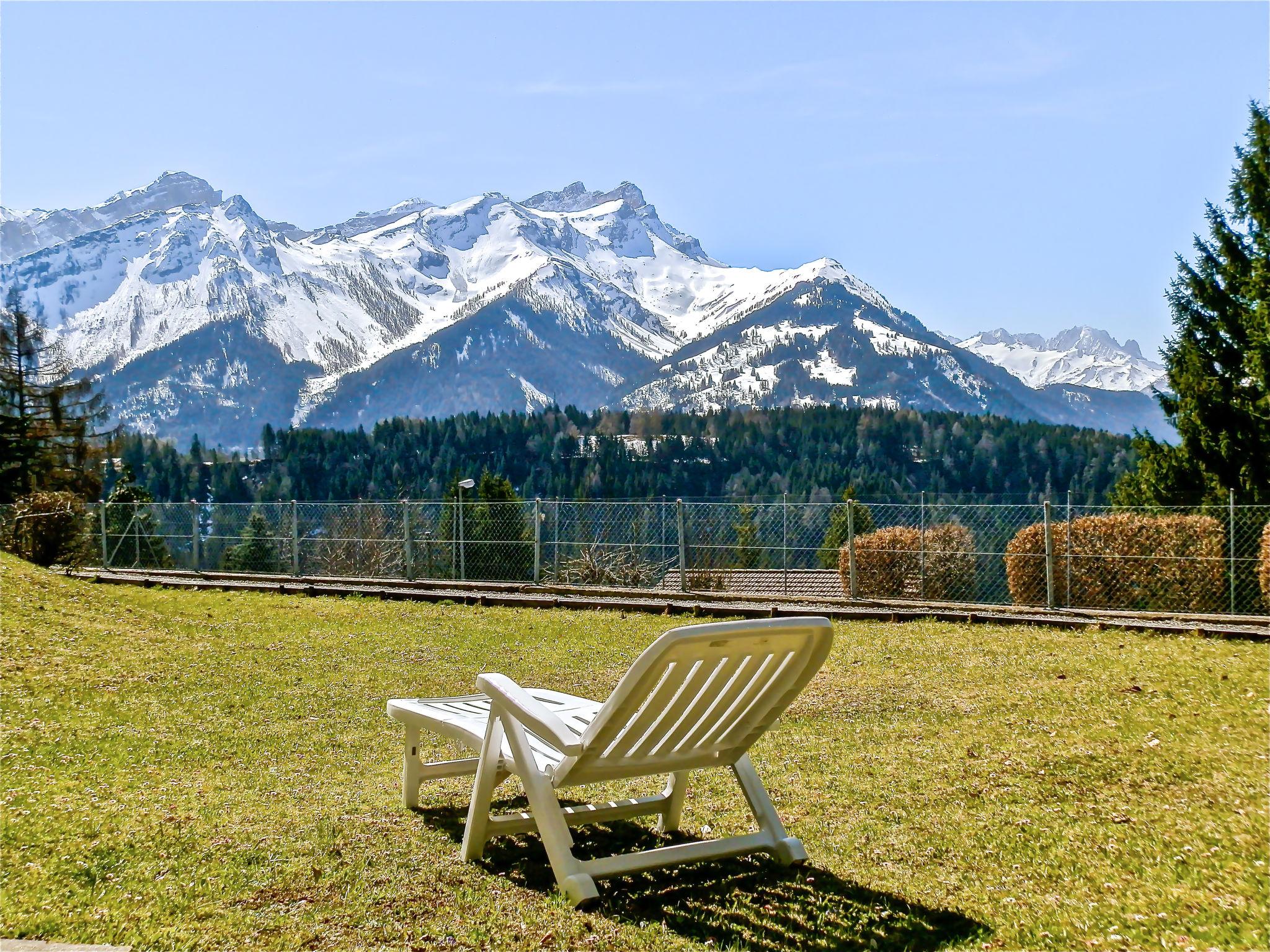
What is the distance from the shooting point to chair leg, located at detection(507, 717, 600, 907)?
3904mm

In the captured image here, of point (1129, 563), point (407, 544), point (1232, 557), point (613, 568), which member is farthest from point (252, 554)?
point (1232, 557)

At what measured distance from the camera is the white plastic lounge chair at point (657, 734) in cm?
385

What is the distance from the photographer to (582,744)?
3.90m

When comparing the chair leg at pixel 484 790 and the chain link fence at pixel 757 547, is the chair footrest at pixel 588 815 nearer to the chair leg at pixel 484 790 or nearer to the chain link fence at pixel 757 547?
the chair leg at pixel 484 790

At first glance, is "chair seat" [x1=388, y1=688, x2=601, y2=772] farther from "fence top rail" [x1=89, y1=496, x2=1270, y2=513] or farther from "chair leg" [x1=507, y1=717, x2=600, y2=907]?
"fence top rail" [x1=89, y1=496, x2=1270, y2=513]

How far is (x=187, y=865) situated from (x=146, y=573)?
18926 millimetres

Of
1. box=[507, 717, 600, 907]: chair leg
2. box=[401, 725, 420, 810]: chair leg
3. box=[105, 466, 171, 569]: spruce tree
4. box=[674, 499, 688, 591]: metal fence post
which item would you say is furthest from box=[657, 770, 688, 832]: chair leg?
box=[105, 466, 171, 569]: spruce tree

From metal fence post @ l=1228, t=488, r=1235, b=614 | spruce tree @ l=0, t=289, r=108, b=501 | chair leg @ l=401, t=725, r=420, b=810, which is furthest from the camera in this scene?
spruce tree @ l=0, t=289, r=108, b=501

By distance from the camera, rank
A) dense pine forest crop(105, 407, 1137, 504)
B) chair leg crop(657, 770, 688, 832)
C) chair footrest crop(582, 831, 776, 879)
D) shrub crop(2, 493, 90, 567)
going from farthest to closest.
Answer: dense pine forest crop(105, 407, 1137, 504) → shrub crop(2, 493, 90, 567) → chair leg crop(657, 770, 688, 832) → chair footrest crop(582, 831, 776, 879)

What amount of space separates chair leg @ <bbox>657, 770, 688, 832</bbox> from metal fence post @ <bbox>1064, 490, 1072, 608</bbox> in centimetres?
1138

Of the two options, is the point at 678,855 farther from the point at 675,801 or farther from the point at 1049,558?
the point at 1049,558

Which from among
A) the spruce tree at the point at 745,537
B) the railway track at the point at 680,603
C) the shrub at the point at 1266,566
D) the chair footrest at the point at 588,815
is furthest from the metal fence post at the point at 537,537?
A: the chair footrest at the point at 588,815

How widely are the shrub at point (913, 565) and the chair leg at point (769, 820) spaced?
14.1 meters

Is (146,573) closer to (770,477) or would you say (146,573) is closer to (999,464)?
(770,477)
